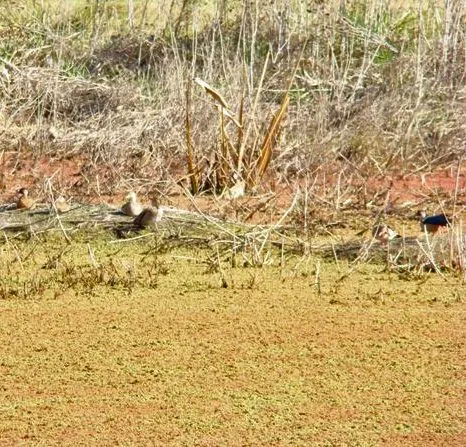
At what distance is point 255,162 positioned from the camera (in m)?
8.12

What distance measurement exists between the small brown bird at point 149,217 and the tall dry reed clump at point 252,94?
3.63 feet

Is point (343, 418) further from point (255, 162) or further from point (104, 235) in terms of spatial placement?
point (255, 162)

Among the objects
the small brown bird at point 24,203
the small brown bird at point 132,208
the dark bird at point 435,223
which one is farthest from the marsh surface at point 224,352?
the small brown bird at point 24,203

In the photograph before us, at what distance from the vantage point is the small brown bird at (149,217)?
22.5 feet

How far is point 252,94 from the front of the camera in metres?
9.26

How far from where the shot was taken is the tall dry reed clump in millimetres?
8914

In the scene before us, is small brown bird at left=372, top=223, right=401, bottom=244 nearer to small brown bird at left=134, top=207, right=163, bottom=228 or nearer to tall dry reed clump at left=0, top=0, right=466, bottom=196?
small brown bird at left=134, top=207, right=163, bottom=228

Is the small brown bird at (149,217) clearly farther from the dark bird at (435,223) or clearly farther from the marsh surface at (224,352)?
the dark bird at (435,223)

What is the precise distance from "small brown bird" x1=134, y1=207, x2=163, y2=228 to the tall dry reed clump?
3.63ft

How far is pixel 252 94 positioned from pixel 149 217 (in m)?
2.60

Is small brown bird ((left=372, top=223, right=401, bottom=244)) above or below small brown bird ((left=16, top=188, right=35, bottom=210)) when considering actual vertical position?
above

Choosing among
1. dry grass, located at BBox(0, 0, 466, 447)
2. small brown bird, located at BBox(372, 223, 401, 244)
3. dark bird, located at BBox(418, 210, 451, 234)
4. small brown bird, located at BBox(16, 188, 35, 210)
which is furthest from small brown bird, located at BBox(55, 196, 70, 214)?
dark bird, located at BBox(418, 210, 451, 234)

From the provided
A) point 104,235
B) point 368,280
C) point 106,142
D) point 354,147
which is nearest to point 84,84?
point 106,142

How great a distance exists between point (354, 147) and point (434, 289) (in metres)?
3.67
